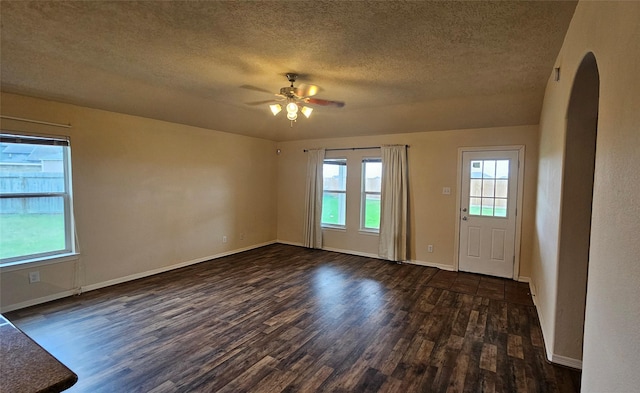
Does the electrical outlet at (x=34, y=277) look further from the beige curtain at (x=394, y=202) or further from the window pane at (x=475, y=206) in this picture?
the window pane at (x=475, y=206)

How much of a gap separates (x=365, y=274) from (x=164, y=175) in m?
3.52

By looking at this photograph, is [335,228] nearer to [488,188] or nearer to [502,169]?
[488,188]

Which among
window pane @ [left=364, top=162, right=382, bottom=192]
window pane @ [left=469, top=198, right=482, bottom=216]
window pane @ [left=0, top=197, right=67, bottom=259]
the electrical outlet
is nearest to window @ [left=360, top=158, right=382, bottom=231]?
window pane @ [left=364, top=162, right=382, bottom=192]

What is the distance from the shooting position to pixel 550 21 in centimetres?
220

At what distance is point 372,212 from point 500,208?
2.20 metres

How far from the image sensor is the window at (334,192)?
6551 mm

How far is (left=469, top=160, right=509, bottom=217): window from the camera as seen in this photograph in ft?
16.2

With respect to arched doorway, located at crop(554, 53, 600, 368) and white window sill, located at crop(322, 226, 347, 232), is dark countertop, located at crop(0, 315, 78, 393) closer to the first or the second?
arched doorway, located at crop(554, 53, 600, 368)

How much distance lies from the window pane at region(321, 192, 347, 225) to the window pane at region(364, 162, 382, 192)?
594 mm

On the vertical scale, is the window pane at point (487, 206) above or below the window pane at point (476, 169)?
below

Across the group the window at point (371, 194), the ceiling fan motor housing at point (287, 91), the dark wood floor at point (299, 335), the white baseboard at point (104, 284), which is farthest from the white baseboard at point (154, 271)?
the ceiling fan motor housing at point (287, 91)

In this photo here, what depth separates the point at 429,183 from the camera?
5.51 metres

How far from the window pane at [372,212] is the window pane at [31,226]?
4.73m

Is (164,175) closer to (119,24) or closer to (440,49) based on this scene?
(119,24)
